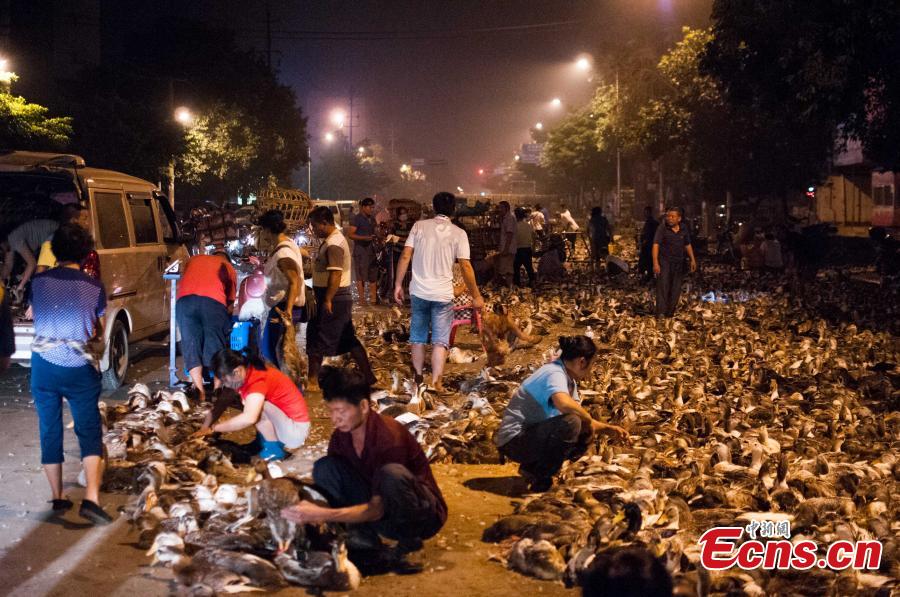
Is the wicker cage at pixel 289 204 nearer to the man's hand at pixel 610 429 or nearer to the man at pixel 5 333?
the man at pixel 5 333

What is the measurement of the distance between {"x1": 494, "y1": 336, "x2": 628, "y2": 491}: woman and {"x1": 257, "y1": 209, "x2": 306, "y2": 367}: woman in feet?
10.1

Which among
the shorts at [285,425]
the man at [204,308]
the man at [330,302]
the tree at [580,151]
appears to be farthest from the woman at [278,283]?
the tree at [580,151]

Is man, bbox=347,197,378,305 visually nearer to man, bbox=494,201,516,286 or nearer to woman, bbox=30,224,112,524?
man, bbox=494,201,516,286

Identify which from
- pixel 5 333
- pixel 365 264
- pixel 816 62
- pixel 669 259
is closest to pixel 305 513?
pixel 5 333

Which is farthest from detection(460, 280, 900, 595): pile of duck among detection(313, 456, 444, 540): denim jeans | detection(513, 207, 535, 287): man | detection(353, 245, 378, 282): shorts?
detection(513, 207, 535, 287): man

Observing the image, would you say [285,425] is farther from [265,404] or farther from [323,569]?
[323,569]

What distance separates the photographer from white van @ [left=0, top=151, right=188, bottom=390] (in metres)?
10.2

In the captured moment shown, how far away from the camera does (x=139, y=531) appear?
6023 mm

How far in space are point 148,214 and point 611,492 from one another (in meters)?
7.39

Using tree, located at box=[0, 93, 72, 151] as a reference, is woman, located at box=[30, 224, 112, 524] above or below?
below

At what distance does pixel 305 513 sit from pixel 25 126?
21.2 metres

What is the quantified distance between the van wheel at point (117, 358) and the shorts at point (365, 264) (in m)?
8.21

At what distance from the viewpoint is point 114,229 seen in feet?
35.2

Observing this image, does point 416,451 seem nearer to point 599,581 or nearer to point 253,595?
point 253,595
